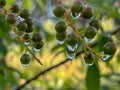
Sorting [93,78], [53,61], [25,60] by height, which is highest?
[25,60]

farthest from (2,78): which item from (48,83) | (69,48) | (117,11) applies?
(48,83)

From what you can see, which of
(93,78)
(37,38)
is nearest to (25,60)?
(37,38)

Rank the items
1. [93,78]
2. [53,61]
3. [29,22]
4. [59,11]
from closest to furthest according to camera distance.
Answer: [59,11]
[29,22]
[93,78]
[53,61]

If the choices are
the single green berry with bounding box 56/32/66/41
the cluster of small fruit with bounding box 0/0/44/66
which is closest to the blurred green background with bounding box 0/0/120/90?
the cluster of small fruit with bounding box 0/0/44/66

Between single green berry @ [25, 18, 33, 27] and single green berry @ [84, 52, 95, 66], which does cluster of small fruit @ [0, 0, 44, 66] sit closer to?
single green berry @ [25, 18, 33, 27]

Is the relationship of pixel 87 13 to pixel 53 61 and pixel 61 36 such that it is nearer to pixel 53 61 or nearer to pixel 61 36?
pixel 61 36

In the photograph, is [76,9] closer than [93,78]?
Yes

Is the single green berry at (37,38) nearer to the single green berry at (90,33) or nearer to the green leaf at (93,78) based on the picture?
the single green berry at (90,33)

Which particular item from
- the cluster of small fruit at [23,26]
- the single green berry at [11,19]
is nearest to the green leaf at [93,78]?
the cluster of small fruit at [23,26]
